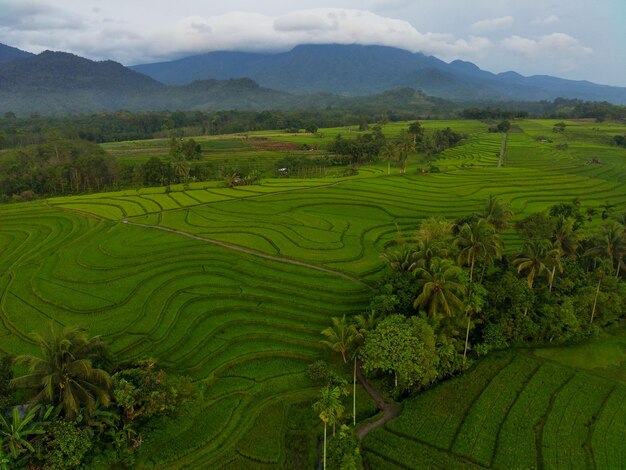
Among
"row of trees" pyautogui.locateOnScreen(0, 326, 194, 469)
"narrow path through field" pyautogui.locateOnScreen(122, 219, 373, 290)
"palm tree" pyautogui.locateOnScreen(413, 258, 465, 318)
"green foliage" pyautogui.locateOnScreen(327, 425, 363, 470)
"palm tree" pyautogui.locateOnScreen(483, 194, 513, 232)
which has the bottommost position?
"green foliage" pyautogui.locateOnScreen(327, 425, 363, 470)

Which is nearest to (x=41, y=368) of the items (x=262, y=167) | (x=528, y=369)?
(x=528, y=369)

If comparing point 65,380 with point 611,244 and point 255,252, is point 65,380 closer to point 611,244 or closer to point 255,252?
point 255,252

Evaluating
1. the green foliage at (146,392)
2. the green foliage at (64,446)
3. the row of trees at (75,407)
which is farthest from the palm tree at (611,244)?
the green foliage at (64,446)

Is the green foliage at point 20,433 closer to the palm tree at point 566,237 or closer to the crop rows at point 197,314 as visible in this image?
the crop rows at point 197,314

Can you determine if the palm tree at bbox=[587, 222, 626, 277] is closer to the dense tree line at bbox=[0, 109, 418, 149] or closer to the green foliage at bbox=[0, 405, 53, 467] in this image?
the green foliage at bbox=[0, 405, 53, 467]

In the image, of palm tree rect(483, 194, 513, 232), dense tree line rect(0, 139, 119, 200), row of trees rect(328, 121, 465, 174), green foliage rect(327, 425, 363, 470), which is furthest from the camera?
row of trees rect(328, 121, 465, 174)

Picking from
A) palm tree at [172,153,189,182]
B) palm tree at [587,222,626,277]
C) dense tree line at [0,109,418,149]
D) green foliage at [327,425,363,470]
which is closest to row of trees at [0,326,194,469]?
green foliage at [327,425,363,470]

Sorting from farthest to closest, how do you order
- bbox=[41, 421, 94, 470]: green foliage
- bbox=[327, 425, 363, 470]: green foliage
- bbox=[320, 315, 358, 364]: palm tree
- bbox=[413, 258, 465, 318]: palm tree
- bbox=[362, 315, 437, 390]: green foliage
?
bbox=[413, 258, 465, 318]: palm tree → bbox=[320, 315, 358, 364]: palm tree → bbox=[362, 315, 437, 390]: green foliage → bbox=[327, 425, 363, 470]: green foliage → bbox=[41, 421, 94, 470]: green foliage
